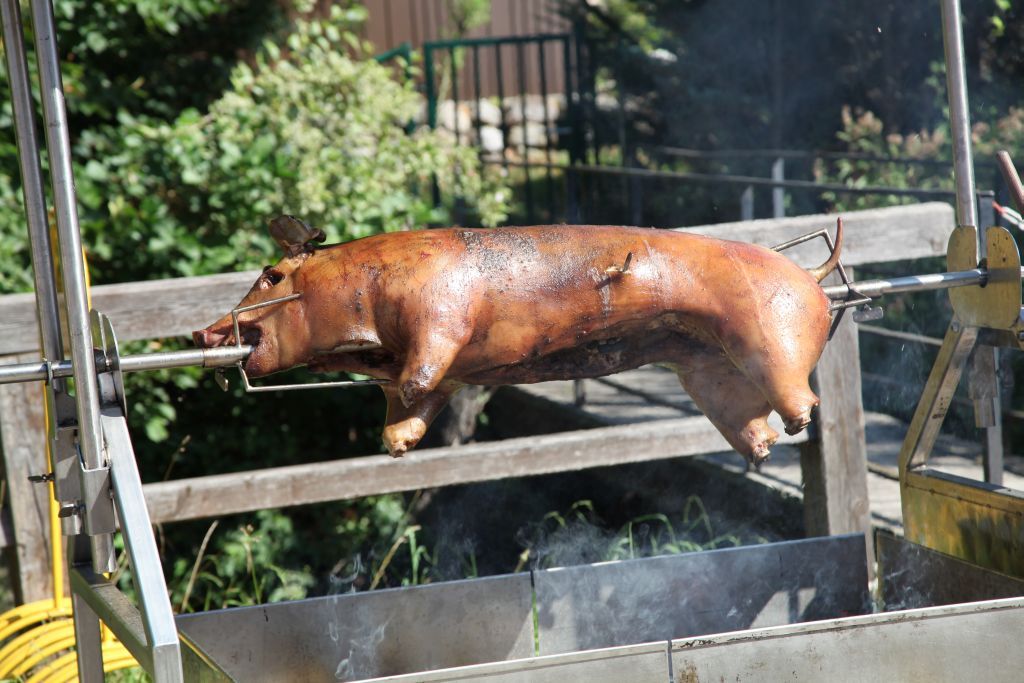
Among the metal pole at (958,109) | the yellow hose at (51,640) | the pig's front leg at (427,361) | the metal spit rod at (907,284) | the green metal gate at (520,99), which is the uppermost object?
the green metal gate at (520,99)

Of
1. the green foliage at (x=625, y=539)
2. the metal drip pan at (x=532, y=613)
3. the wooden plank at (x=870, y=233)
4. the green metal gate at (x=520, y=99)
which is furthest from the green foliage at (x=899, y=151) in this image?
the metal drip pan at (x=532, y=613)

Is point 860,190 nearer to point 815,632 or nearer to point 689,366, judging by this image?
point 689,366

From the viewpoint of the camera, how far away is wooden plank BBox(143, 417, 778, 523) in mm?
2810

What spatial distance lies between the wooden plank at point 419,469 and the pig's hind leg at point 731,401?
0.98 m

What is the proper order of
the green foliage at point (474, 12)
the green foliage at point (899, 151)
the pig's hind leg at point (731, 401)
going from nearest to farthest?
the pig's hind leg at point (731, 401) → the green foliage at point (899, 151) → the green foliage at point (474, 12)

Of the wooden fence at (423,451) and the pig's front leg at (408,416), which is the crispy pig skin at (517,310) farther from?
the wooden fence at (423,451)

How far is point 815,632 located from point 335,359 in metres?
0.88

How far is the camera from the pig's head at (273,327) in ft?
5.76

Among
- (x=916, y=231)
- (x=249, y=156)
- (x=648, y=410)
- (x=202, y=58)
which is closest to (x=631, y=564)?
(x=916, y=231)

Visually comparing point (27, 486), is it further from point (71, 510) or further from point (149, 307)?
point (71, 510)

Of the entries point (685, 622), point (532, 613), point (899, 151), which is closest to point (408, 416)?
point (532, 613)

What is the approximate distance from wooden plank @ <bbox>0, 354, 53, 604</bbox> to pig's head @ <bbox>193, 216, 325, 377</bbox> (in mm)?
1115

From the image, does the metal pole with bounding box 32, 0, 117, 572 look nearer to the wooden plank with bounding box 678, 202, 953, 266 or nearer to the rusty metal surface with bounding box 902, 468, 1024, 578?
the rusty metal surface with bounding box 902, 468, 1024, 578

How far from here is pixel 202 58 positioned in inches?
203
